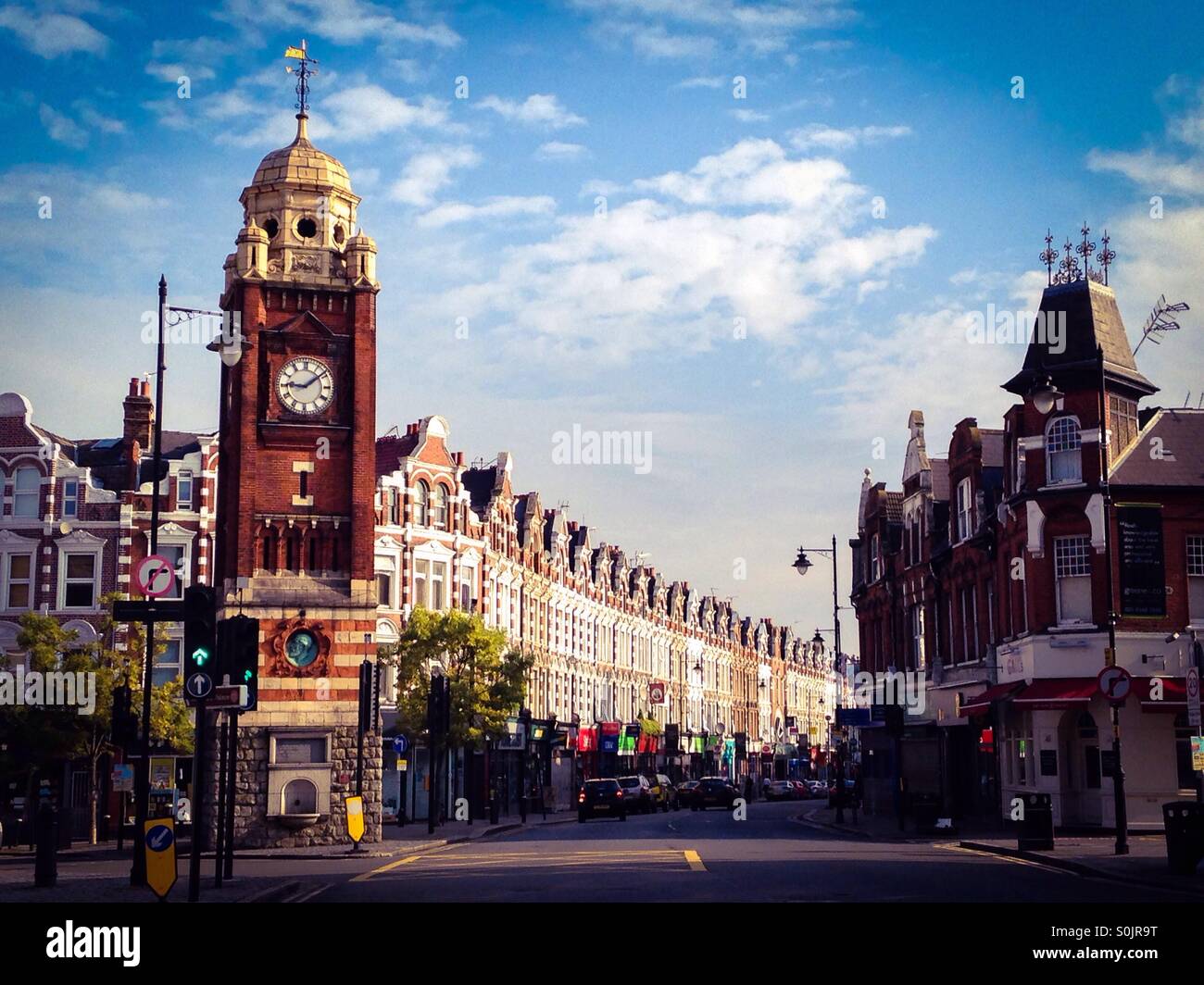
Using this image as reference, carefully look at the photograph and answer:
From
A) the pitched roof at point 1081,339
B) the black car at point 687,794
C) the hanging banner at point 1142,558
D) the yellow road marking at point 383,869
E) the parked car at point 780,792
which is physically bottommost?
the parked car at point 780,792

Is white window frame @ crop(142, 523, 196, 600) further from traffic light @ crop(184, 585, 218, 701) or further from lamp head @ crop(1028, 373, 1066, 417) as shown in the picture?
lamp head @ crop(1028, 373, 1066, 417)

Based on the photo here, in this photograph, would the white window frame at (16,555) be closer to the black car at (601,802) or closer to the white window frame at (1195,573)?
the black car at (601,802)

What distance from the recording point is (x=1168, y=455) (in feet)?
133

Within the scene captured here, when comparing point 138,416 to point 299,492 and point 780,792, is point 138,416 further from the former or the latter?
point 780,792

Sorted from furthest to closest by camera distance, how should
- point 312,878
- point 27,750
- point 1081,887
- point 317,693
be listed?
point 27,750 → point 317,693 → point 312,878 → point 1081,887

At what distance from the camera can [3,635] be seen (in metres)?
53.8

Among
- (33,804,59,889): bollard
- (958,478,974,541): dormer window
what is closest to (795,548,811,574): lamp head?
(958,478,974,541): dormer window

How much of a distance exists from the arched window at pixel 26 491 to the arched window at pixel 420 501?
14.5 meters

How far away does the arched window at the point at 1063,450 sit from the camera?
1571 inches

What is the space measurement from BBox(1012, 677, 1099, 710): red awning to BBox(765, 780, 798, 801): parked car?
167 feet

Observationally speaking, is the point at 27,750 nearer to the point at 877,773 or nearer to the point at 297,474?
the point at 297,474

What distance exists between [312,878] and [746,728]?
352 ft

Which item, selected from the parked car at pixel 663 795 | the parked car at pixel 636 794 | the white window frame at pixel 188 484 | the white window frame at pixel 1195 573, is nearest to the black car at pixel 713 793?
the parked car at pixel 663 795

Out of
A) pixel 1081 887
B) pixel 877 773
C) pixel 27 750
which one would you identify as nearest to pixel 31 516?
pixel 27 750
